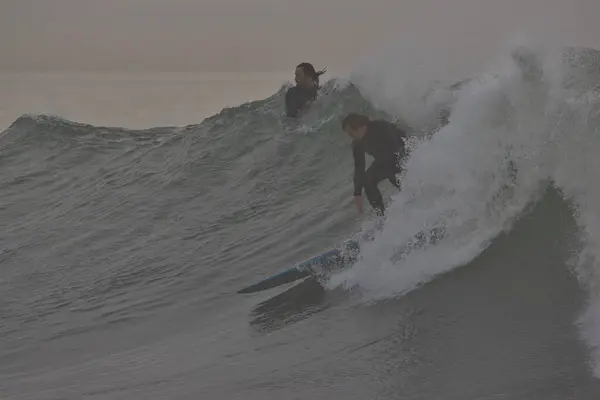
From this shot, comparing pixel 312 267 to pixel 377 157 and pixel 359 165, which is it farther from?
pixel 377 157

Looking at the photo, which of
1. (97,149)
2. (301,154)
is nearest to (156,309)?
(301,154)

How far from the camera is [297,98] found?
12.3 m

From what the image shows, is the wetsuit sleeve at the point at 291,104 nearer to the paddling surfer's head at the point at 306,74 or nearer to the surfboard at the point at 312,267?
the paddling surfer's head at the point at 306,74

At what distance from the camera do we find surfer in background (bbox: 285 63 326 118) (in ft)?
35.9

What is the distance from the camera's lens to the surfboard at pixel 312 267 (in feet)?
22.9

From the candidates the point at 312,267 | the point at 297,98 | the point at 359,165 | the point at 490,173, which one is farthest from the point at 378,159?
the point at 297,98

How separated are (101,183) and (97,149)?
315cm

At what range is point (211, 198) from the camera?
1079 cm

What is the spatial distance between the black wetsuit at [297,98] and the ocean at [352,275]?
0.87 m

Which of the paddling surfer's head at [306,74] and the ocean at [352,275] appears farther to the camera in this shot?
the paddling surfer's head at [306,74]

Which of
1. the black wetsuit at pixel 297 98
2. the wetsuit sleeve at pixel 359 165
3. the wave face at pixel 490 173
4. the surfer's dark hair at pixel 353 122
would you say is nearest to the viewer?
the wave face at pixel 490 173

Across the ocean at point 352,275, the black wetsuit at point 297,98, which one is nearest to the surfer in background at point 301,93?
the black wetsuit at point 297,98

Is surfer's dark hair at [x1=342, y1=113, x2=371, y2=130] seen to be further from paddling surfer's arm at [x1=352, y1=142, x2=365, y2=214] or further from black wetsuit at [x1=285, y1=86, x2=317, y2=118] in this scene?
black wetsuit at [x1=285, y1=86, x2=317, y2=118]

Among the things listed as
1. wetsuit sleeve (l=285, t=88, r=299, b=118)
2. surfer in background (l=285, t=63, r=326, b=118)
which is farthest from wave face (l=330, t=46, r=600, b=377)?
wetsuit sleeve (l=285, t=88, r=299, b=118)
